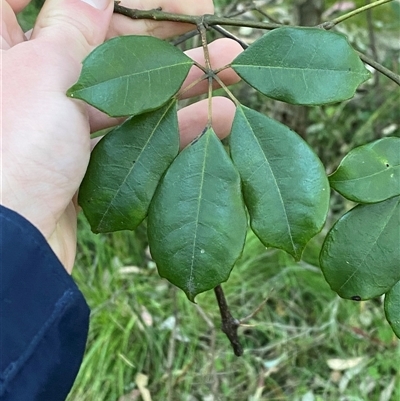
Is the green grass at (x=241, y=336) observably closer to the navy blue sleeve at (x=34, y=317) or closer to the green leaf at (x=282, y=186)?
the navy blue sleeve at (x=34, y=317)

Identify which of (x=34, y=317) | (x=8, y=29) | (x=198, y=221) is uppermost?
(x=8, y=29)

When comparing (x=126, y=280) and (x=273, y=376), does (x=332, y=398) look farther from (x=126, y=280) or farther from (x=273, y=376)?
(x=126, y=280)

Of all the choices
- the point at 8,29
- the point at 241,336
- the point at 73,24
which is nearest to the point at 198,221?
the point at 73,24

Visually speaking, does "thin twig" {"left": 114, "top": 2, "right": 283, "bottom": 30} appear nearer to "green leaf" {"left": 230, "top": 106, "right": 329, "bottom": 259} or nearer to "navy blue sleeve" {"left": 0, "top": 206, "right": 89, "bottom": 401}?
"green leaf" {"left": 230, "top": 106, "right": 329, "bottom": 259}

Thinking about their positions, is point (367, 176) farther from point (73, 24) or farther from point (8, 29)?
point (8, 29)

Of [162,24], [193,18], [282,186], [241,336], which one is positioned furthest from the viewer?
[241,336]

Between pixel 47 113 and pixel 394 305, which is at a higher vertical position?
pixel 47 113
